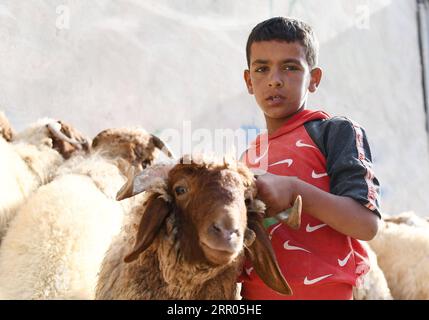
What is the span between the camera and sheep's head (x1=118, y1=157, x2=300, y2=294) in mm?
1876

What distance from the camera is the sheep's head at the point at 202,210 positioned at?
1.88m

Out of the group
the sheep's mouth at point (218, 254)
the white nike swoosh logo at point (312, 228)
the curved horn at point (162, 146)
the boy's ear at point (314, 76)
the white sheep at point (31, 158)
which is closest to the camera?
the sheep's mouth at point (218, 254)

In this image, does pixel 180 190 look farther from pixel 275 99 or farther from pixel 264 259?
pixel 275 99

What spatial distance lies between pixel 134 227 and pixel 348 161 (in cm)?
81

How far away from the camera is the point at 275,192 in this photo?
2.01 metres

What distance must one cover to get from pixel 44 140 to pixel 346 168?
3520 mm

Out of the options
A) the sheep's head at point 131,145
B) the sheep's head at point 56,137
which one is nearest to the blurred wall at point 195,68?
the sheep's head at point 56,137

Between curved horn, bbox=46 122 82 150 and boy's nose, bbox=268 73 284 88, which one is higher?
boy's nose, bbox=268 73 284 88

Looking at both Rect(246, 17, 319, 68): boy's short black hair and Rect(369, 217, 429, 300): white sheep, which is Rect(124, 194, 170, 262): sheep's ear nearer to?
Rect(246, 17, 319, 68): boy's short black hair

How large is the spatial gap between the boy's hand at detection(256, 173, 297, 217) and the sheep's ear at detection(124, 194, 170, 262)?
0.33 m

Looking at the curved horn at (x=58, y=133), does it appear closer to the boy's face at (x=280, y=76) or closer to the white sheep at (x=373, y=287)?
the white sheep at (x=373, y=287)

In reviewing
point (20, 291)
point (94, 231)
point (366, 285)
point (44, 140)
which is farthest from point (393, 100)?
point (20, 291)

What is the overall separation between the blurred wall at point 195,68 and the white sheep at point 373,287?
178 cm

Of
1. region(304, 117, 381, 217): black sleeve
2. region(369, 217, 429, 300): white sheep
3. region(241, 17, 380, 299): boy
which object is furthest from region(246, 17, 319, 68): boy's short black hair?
region(369, 217, 429, 300): white sheep
